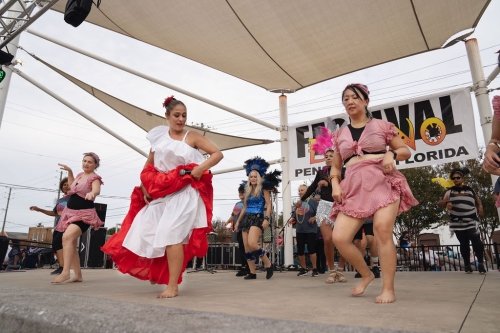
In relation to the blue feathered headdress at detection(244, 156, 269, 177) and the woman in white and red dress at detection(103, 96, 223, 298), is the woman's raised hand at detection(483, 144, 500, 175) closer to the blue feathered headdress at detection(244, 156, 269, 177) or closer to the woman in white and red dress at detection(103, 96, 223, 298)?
the woman in white and red dress at detection(103, 96, 223, 298)

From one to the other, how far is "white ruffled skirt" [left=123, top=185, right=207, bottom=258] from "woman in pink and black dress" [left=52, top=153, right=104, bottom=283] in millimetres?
1547

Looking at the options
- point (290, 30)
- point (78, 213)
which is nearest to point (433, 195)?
point (290, 30)

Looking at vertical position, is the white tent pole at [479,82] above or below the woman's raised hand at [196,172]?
above

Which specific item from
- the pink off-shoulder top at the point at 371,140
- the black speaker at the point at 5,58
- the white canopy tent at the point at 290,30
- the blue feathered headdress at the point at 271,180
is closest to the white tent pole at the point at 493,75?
the white canopy tent at the point at 290,30

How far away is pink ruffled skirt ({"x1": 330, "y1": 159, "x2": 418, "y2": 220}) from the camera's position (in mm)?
2654

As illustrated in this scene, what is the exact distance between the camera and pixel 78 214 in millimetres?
4402

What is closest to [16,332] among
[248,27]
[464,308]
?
[464,308]

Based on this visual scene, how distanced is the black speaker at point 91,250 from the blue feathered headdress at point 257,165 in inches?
295

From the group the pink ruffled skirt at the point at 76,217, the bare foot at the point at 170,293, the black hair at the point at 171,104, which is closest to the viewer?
the bare foot at the point at 170,293

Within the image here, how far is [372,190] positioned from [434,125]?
5.74m

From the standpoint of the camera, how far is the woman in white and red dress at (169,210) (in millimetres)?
2949

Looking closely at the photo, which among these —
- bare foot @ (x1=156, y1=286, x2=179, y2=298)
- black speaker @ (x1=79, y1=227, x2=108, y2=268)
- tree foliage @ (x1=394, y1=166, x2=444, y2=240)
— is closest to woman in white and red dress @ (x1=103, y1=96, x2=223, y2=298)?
bare foot @ (x1=156, y1=286, x2=179, y2=298)

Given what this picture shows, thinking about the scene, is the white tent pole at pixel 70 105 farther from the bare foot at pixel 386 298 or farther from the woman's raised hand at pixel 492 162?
the woman's raised hand at pixel 492 162

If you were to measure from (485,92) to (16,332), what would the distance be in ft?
25.5
